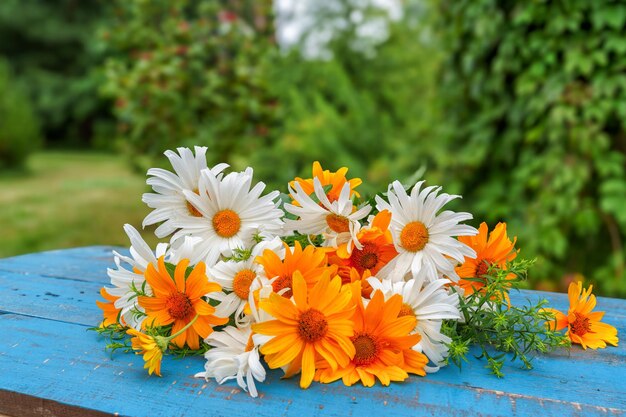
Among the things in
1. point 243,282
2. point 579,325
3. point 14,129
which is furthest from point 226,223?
point 14,129

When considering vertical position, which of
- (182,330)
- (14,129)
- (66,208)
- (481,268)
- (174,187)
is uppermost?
(174,187)

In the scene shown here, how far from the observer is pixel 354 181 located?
1.16 m

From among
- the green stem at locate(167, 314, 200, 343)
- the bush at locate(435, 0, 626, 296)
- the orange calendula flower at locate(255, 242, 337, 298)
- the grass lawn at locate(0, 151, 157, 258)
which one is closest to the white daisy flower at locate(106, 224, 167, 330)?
the green stem at locate(167, 314, 200, 343)

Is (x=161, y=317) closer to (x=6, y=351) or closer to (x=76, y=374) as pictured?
(x=76, y=374)

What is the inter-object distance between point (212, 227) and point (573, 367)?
0.70m

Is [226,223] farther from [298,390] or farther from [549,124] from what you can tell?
[549,124]

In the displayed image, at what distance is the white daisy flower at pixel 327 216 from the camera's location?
1033 mm

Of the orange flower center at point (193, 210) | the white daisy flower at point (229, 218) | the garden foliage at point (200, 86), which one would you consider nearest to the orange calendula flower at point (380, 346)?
the white daisy flower at point (229, 218)

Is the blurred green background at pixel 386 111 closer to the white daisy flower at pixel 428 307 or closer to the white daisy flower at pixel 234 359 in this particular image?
the white daisy flower at pixel 428 307

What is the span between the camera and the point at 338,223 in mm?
1085

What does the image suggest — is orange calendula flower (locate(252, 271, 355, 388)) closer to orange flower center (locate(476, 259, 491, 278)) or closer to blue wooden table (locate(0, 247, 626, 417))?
blue wooden table (locate(0, 247, 626, 417))

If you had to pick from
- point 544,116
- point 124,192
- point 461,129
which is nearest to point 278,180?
point 461,129

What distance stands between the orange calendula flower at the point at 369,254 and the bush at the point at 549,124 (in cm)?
164

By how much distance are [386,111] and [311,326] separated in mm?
3807
